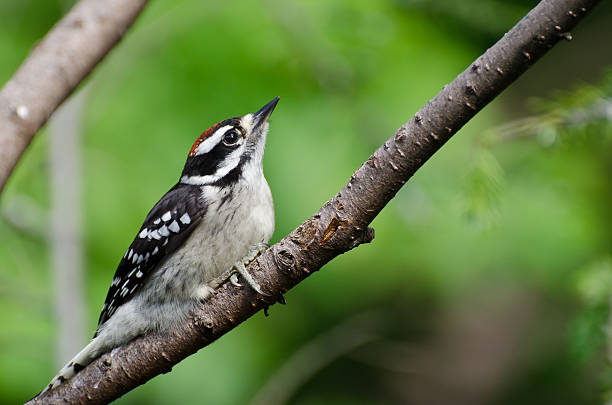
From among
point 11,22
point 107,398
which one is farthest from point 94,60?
point 11,22

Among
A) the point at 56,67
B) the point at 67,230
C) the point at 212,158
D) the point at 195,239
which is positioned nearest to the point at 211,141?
the point at 212,158

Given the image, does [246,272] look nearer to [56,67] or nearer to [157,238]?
[157,238]

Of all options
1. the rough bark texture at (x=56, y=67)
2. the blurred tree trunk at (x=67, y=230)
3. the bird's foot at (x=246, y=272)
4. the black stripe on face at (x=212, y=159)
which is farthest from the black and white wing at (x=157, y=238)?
the rough bark texture at (x=56, y=67)

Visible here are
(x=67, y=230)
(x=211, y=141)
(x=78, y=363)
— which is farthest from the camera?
(x=67, y=230)

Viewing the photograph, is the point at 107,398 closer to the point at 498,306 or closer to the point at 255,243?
the point at 255,243

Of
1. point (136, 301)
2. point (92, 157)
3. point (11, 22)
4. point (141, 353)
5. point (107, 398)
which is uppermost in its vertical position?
point (11, 22)

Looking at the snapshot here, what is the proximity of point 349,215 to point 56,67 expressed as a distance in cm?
133

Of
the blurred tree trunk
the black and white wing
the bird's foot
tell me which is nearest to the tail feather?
the black and white wing

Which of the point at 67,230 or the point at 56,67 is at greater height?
the point at 56,67

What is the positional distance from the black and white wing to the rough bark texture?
0.67 meters

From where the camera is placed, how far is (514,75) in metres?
1.60

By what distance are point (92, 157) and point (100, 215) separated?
0.39 meters

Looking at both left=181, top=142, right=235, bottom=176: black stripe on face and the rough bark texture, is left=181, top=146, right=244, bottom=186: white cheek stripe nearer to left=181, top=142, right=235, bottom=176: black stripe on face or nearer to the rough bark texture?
left=181, top=142, right=235, bottom=176: black stripe on face

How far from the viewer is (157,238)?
281 cm
